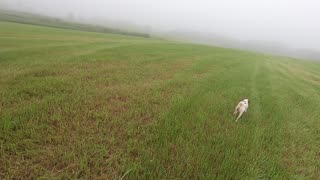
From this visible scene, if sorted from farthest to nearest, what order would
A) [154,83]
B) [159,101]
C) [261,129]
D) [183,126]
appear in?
[154,83] → [159,101] → [261,129] → [183,126]

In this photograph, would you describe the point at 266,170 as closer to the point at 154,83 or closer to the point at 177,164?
the point at 177,164

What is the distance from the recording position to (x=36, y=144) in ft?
17.3

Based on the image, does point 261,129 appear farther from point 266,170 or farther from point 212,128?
point 266,170

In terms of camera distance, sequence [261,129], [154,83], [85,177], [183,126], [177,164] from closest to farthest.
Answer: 1. [85,177]
2. [177,164]
3. [183,126]
4. [261,129]
5. [154,83]

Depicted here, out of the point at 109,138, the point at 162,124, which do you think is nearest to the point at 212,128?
the point at 162,124

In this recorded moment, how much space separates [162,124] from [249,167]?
246 cm

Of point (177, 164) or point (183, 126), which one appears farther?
point (183, 126)

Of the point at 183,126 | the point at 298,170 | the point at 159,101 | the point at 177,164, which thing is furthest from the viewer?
the point at 159,101

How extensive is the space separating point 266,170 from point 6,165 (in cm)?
508

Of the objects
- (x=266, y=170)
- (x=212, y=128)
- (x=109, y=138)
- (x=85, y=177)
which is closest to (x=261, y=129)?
(x=212, y=128)

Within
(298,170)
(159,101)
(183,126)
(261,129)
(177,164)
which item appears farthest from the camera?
(159,101)

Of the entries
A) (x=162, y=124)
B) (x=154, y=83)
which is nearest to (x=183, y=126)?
(x=162, y=124)

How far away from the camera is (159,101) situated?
8.73m

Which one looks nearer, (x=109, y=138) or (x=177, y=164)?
(x=177, y=164)
